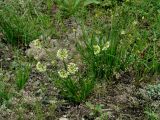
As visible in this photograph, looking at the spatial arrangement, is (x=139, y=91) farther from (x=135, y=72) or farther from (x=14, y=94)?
(x=14, y=94)

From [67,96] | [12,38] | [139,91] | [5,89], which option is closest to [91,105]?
[67,96]

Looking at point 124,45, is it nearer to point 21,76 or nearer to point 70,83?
point 70,83

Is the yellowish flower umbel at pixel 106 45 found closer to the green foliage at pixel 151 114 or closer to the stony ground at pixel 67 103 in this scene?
the stony ground at pixel 67 103

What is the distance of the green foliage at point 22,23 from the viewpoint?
498cm

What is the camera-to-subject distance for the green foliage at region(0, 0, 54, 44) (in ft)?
16.4

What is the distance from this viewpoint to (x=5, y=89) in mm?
4379

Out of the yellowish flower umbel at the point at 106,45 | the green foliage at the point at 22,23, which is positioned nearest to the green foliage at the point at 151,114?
the yellowish flower umbel at the point at 106,45

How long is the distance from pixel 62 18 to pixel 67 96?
148 centimetres

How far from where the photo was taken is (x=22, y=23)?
504 centimetres

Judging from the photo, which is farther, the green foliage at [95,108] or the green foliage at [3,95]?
the green foliage at [3,95]

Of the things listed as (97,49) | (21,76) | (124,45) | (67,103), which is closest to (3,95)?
(21,76)

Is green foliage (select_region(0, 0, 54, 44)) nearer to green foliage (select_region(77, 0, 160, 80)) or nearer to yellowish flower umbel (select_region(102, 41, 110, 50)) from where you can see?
green foliage (select_region(77, 0, 160, 80))

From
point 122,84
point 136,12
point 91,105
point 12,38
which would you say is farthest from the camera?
point 136,12

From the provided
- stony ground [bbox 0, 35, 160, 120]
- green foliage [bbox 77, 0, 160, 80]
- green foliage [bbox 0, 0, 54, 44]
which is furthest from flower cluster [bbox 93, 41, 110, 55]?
green foliage [bbox 0, 0, 54, 44]
